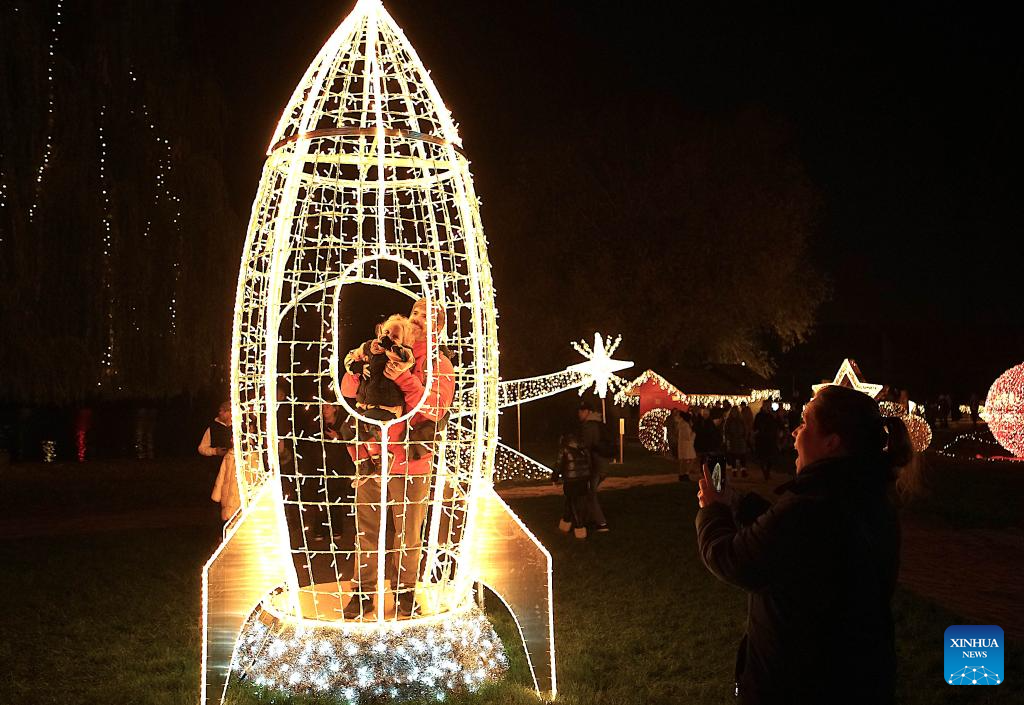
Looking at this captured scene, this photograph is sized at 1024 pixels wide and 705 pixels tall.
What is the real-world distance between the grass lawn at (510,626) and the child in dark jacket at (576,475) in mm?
285

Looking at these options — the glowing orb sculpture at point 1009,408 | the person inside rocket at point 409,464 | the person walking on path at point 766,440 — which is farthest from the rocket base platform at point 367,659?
the glowing orb sculpture at point 1009,408

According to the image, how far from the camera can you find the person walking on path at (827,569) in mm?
2299

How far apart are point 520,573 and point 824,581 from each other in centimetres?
252

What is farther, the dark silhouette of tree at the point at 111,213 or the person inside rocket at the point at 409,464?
the dark silhouette of tree at the point at 111,213

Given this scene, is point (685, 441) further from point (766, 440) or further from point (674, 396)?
point (674, 396)

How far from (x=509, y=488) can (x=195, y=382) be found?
5153 millimetres

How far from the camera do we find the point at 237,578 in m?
4.33

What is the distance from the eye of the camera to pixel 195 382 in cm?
1357

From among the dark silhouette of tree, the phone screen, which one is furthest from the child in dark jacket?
the phone screen

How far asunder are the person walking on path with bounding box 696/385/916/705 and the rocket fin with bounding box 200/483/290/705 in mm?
2635

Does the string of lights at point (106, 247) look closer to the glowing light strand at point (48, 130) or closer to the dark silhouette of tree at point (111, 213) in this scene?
the dark silhouette of tree at point (111, 213)

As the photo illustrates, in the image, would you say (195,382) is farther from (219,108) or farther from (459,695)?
(459,695)

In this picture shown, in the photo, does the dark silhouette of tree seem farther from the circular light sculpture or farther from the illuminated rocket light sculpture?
the circular light sculpture

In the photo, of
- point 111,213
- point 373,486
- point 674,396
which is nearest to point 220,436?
point 373,486
